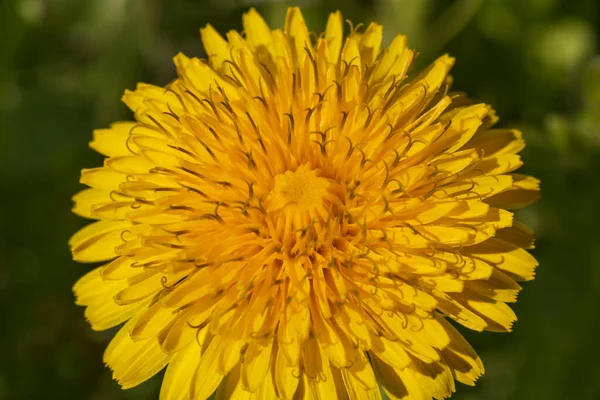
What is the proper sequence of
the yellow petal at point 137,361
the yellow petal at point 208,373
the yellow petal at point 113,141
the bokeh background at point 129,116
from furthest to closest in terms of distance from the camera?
1. the bokeh background at point 129,116
2. the yellow petal at point 113,141
3. the yellow petal at point 137,361
4. the yellow petal at point 208,373

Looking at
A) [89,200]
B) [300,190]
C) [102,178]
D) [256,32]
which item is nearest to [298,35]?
[256,32]

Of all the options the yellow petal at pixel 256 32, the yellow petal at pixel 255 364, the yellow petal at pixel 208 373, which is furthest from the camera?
the yellow petal at pixel 256 32

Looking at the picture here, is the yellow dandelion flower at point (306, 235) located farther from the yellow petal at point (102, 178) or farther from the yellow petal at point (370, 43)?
the yellow petal at point (370, 43)

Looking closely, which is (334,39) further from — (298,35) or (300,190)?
(300,190)

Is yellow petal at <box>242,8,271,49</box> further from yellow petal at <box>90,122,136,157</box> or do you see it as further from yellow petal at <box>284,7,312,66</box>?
yellow petal at <box>90,122,136,157</box>

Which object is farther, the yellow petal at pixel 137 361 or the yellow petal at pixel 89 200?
the yellow petal at pixel 89 200

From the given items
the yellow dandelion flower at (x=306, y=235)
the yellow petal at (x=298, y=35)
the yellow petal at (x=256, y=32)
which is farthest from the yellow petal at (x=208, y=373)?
the yellow petal at (x=256, y=32)

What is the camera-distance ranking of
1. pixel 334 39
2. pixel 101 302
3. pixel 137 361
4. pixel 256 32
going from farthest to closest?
pixel 256 32
pixel 334 39
pixel 101 302
pixel 137 361
